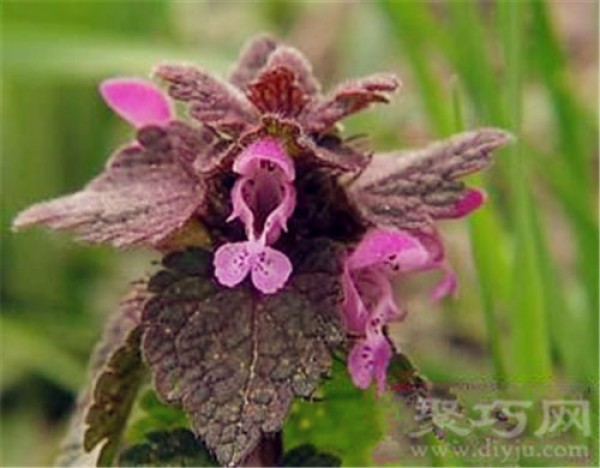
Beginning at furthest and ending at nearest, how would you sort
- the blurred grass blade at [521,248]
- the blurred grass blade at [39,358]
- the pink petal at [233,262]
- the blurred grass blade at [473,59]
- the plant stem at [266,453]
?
the blurred grass blade at [39,358] → the blurred grass blade at [473,59] → the blurred grass blade at [521,248] → the plant stem at [266,453] → the pink petal at [233,262]

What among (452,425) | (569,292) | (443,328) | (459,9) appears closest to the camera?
(452,425)

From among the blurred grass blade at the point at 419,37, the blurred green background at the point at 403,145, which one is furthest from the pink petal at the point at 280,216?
the blurred grass blade at the point at 419,37

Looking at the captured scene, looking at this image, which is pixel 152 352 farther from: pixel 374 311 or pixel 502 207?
pixel 502 207

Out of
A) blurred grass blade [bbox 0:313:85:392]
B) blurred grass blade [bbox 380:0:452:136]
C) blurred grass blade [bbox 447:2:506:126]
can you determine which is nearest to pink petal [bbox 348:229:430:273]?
blurred grass blade [bbox 447:2:506:126]

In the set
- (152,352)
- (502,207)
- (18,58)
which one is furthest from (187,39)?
(152,352)

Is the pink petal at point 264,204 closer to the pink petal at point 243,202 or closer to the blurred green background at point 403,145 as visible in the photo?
the pink petal at point 243,202

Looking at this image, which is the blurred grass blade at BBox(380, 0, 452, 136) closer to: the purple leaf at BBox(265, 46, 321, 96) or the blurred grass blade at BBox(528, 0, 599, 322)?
the blurred grass blade at BBox(528, 0, 599, 322)
